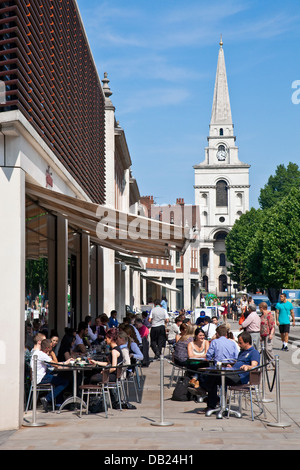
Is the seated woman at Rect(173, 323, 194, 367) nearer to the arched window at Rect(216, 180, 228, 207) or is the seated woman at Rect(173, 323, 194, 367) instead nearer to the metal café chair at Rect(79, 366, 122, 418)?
the metal café chair at Rect(79, 366, 122, 418)

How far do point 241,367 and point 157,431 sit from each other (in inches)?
79.0

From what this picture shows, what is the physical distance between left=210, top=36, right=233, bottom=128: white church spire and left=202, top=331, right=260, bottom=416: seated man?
13890 cm

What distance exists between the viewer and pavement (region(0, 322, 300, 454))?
8328 mm

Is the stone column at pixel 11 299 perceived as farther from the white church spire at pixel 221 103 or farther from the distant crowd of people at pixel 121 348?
the white church spire at pixel 221 103

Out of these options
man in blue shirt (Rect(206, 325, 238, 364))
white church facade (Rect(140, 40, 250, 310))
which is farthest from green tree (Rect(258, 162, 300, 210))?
man in blue shirt (Rect(206, 325, 238, 364))

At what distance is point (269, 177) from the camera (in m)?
110

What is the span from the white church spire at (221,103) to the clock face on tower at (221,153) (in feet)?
16.8

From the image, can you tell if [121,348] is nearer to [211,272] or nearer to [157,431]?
[157,431]

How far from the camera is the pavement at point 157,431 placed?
8.33 metres

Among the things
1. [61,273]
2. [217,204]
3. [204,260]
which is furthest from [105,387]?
[204,260]

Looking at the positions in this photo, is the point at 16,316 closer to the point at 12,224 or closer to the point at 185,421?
the point at 12,224

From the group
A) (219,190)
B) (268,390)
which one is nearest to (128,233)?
(268,390)

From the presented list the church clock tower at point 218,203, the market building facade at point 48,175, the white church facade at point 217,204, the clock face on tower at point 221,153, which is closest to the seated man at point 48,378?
the market building facade at point 48,175
